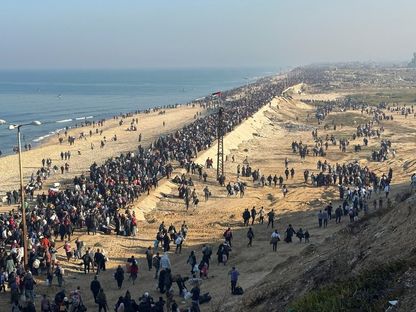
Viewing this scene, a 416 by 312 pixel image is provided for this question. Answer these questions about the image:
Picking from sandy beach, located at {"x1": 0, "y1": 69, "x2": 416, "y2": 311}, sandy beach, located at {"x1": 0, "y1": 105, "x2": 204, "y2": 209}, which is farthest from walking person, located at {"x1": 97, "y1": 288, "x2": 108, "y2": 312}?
sandy beach, located at {"x1": 0, "y1": 105, "x2": 204, "y2": 209}

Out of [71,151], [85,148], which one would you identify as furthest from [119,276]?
[85,148]

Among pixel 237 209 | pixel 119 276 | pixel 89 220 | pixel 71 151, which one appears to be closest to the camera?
pixel 119 276

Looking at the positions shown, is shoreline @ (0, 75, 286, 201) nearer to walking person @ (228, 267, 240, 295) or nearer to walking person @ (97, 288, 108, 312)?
walking person @ (97, 288, 108, 312)

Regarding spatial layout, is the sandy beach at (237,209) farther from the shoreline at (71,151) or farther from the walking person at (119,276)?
the walking person at (119,276)

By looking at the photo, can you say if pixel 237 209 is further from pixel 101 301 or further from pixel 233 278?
pixel 101 301

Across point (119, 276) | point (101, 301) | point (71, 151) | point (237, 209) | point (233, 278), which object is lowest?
point (71, 151)

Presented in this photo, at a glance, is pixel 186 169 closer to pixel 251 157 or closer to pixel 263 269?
pixel 251 157

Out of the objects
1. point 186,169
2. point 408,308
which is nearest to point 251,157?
point 186,169

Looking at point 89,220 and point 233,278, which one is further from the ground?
point 233,278

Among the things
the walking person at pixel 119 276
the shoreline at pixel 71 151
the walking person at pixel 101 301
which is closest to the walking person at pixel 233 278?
the walking person at pixel 101 301

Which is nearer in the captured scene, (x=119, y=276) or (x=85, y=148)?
(x=119, y=276)

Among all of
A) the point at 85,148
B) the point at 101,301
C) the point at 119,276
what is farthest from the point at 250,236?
the point at 85,148

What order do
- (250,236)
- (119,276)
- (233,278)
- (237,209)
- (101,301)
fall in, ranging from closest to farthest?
1. (101,301)
2. (233,278)
3. (119,276)
4. (250,236)
5. (237,209)
